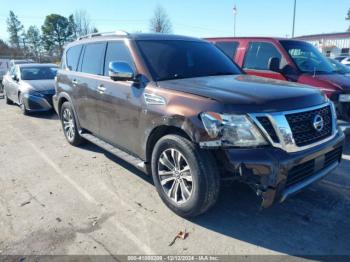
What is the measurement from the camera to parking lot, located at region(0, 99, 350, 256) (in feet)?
10.0

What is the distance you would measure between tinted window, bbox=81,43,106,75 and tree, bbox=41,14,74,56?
6542 centimetres

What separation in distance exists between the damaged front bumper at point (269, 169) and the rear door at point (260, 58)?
3.61 meters

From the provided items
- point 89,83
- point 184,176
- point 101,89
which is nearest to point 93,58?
point 89,83

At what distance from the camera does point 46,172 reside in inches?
198

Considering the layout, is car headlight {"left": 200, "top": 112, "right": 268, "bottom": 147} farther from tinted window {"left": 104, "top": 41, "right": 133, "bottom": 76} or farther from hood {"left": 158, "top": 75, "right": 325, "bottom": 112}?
tinted window {"left": 104, "top": 41, "right": 133, "bottom": 76}

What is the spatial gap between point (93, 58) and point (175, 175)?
266cm

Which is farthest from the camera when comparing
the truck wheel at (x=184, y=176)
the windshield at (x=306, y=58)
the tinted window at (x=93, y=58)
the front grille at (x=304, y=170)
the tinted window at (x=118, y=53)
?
the windshield at (x=306, y=58)

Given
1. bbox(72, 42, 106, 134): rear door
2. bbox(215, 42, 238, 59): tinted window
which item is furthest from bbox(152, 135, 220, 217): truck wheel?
bbox(215, 42, 238, 59): tinted window

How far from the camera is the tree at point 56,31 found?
65.5 m

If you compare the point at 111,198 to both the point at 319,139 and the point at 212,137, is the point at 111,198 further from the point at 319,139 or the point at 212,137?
the point at 319,139

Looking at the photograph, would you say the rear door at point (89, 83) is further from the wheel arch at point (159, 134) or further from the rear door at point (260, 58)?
the rear door at point (260, 58)

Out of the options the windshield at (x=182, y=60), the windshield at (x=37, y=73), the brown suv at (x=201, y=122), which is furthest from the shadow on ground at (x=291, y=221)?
the windshield at (x=37, y=73)

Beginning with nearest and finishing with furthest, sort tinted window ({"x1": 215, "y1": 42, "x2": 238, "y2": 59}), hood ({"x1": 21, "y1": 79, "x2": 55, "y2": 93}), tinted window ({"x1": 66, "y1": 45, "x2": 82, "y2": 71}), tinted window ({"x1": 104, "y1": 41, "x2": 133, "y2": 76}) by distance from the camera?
tinted window ({"x1": 104, "y1": 41, "x2": 133, "y2": 76}) < tinted window ({"x1": 66, "y1": 45, "x2": 82, "y2": 71}) < tinted window ({"x1": 215, "y1": 42, "x2": 238, "y2": 59}) < hood ({"x1": 21, "y1": 79, "x2": 55, "y2": 93})

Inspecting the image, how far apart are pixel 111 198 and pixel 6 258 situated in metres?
1.38
